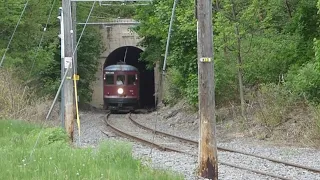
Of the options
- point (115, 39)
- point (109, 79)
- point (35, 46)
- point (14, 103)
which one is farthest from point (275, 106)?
point (115, 39)

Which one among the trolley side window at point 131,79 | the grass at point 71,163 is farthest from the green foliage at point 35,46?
the grass at point 71,163

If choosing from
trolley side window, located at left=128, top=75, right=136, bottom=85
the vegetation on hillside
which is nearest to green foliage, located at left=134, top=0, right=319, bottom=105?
the vegetation on hillside

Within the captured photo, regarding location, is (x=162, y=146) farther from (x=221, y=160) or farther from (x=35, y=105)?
(x=35, y=105)

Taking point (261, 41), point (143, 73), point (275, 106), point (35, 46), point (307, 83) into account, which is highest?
point (35, 46)

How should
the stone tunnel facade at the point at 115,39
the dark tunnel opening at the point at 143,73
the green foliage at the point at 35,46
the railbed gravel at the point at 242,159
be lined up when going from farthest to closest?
the dark tunnel opening at the point at 143,73
the stone tunnel facade at the point at 115,39
the green foliage at the point at 35,46
the railbed gravel at the point at 242,159

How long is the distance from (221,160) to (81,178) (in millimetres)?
5796

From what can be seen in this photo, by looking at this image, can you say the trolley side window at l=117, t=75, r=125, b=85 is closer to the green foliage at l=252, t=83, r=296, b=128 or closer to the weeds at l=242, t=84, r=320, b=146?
the weeds at l=242, t=84, r=320, b=146

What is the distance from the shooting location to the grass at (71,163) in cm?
1105

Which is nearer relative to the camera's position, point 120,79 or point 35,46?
point 35,46

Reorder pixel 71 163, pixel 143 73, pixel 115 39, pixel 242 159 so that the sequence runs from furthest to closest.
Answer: pixel 143 73 < pixel 115 39 < pixel 242 159 < pixel 71 163

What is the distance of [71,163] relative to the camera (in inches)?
476

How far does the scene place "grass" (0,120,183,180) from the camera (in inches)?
435

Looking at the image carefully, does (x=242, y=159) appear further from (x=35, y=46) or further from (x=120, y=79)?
(x=120, y=79)

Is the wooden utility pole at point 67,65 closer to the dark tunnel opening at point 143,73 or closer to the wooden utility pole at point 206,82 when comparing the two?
the wooden utility pole at point 206,82
